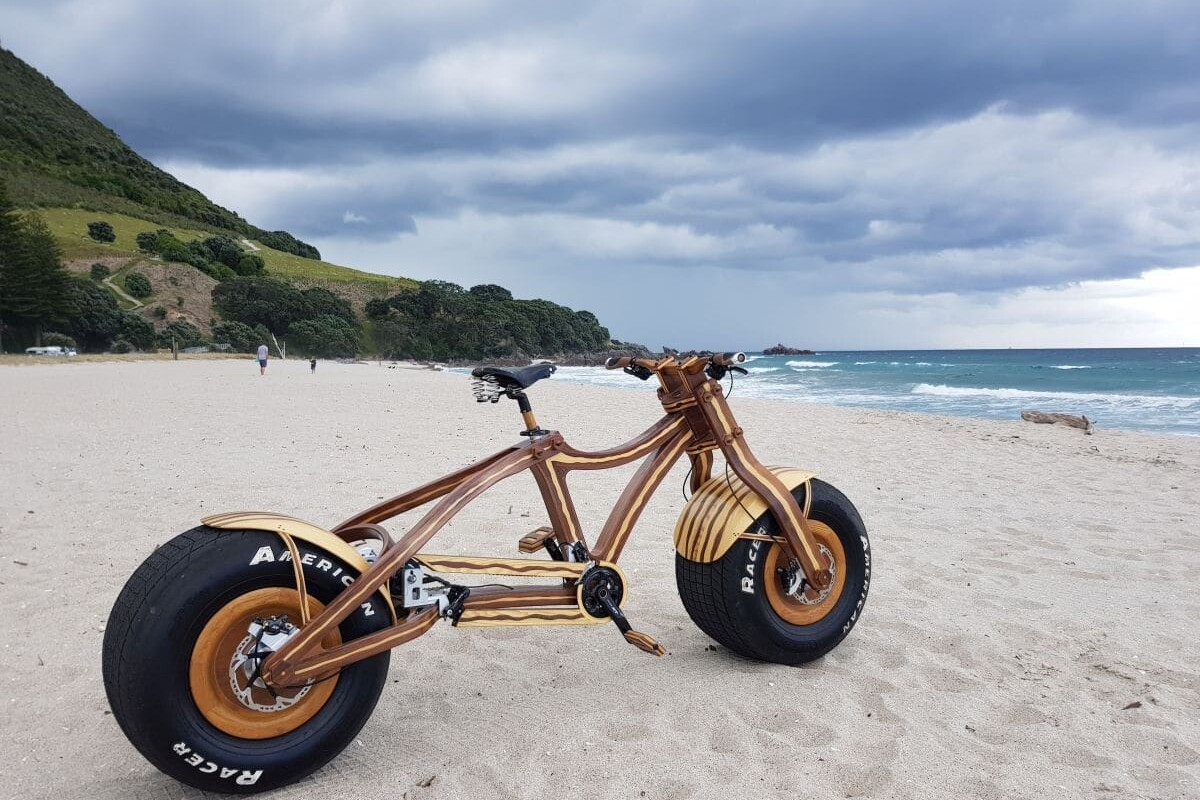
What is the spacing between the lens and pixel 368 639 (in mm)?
2496

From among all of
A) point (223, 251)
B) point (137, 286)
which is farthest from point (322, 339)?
point (223, 251)

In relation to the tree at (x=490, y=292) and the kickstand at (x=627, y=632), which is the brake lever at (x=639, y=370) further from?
the tree at (x=490, y=292)

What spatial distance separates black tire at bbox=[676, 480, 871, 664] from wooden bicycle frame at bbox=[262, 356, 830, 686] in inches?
7.2

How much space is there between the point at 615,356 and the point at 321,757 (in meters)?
2.11

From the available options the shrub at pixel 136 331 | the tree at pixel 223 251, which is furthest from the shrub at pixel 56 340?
the tree at pixel 223 251

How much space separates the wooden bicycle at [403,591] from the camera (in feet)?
7.46

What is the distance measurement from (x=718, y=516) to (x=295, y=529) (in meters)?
1.86

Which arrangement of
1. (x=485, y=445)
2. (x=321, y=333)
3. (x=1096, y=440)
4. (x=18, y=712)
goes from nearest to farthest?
1. (x=18, y=712)
2. (x=485, y=445)
3. (x=1096, y=440)
4. (x=321, y=333)

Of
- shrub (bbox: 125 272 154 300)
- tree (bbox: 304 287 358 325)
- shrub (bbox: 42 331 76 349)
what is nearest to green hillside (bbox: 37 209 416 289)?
shrub (bbox: 125 272 154 300)

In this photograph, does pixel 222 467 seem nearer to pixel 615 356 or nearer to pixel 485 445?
pixel 485 445

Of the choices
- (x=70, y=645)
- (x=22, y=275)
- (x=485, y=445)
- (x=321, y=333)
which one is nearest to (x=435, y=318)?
(x=321, y=333)

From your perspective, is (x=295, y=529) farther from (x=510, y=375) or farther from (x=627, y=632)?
(x=627, y=632)

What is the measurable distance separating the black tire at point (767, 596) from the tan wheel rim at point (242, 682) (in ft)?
5.53

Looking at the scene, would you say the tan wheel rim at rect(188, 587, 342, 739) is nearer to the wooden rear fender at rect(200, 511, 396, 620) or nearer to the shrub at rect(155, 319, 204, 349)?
the wooden rear fender at rect(200, 511, 396, 620)
